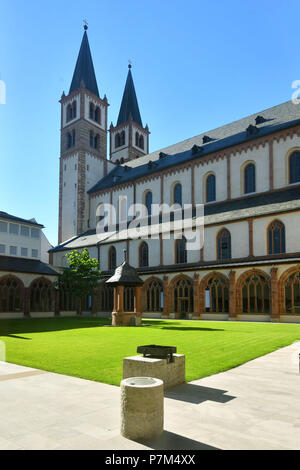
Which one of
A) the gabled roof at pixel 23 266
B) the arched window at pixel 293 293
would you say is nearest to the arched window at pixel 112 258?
the gabled roof at pixel 23 266

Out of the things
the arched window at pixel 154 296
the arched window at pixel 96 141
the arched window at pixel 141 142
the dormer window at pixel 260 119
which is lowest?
the arched window at pixel 154 296

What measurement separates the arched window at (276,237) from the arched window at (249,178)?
7.50 meters

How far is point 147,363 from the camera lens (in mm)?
7590

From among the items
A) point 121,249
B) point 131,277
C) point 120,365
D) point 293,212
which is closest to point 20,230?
point 121,249

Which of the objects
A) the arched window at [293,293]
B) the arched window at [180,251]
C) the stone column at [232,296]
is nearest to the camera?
the arched window at [293,293]

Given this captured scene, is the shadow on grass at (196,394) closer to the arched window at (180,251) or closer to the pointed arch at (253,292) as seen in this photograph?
the pointed arch at (253,292)

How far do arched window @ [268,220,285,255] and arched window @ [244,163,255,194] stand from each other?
7.50 meters

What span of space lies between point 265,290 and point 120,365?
909 inches

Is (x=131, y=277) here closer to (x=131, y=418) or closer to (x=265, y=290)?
(x=265, y=290)

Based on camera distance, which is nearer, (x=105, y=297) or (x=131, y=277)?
(x=131, y=277)

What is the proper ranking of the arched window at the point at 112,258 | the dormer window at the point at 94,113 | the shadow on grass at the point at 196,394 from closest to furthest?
the shadow on grass at the point at 196,394
the arched window at the point at 112,258
the dormer window at the point at 94,113

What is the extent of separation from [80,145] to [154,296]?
98.9 feet

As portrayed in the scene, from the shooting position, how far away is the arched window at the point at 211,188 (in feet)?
137

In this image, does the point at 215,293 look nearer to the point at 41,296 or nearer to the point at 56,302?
the point at 56,302
